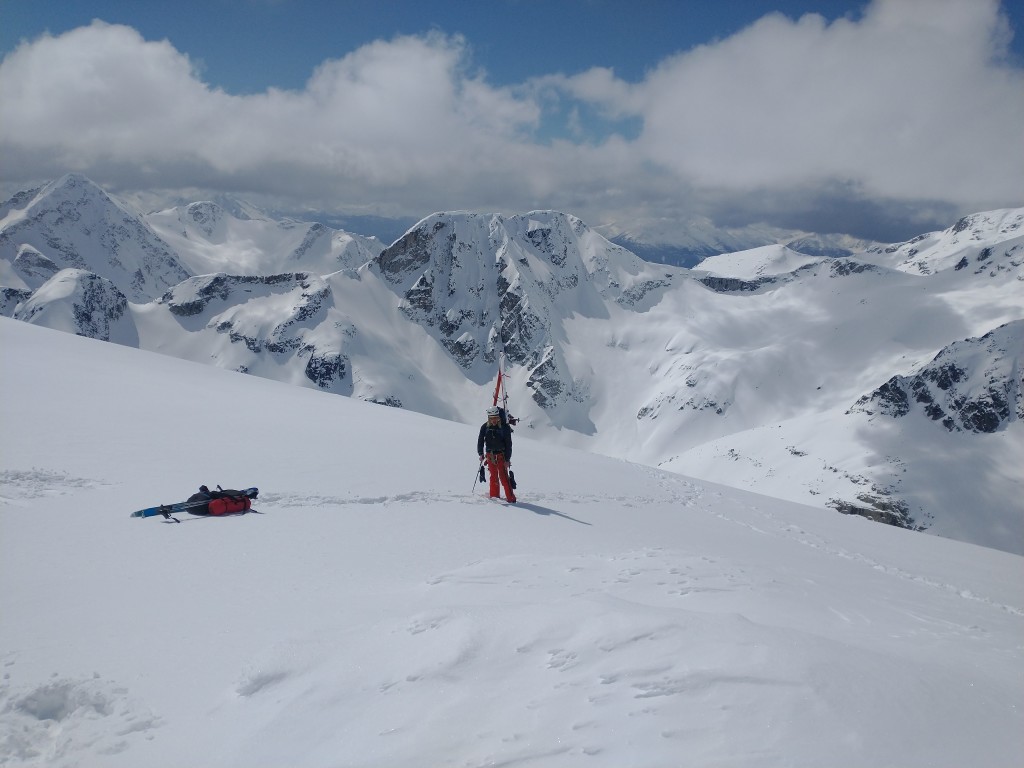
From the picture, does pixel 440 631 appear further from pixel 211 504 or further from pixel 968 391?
pixel 968 391

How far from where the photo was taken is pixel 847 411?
554 ft

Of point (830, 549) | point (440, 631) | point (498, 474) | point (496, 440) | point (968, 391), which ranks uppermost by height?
point (968, 391)

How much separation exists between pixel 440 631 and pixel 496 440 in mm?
9633

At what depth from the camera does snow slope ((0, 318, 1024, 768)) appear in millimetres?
5039

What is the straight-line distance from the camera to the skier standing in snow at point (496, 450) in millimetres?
15703

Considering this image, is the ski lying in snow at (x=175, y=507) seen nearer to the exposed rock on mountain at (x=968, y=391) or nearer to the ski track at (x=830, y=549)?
the ski track at (x=830, y=549)

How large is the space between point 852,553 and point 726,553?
519 centimetres

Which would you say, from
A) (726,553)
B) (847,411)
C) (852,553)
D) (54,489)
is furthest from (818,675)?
(847,411)

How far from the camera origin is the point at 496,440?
52.9 ft

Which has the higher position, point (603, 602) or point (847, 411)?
point (847, 411)

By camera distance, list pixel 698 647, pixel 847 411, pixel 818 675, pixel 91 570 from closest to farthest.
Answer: pixel 818 675
pixel 698 647
pixel 91 570
pixel 847 411

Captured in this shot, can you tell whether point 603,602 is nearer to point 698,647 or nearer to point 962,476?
point 698,647

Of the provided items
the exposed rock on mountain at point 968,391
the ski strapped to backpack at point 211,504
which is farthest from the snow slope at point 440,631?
the exposed rock on mountain at point 968,391

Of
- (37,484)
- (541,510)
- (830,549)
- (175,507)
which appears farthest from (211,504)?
(830,549)
